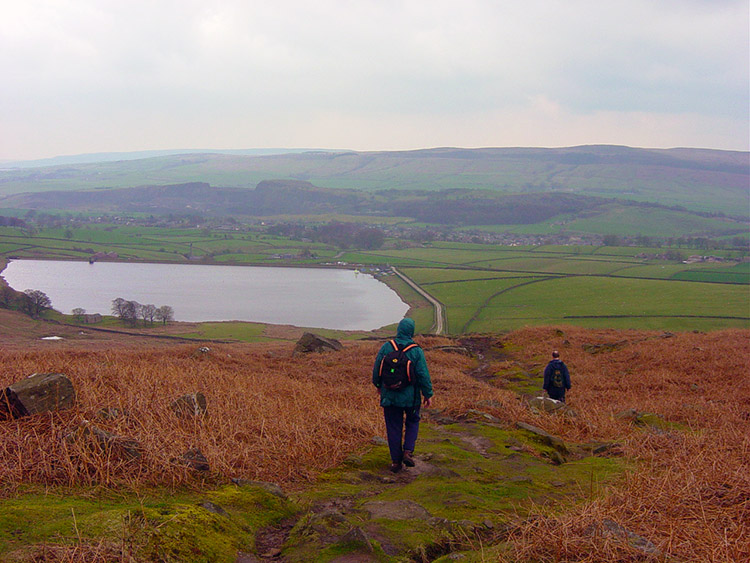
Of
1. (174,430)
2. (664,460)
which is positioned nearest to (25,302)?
(174,430)

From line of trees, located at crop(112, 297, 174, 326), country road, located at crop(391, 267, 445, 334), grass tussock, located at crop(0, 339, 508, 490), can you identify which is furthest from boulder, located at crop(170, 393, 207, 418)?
line of trees, located at crop(112, 297, 174, 326)

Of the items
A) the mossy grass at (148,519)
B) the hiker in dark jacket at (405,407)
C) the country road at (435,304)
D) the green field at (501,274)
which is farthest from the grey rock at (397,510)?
the country road at (435,304)

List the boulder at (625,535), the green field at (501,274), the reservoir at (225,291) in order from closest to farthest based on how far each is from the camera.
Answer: the boulder at (625,535), the green field at (501,274), the reservoir at (225,291)

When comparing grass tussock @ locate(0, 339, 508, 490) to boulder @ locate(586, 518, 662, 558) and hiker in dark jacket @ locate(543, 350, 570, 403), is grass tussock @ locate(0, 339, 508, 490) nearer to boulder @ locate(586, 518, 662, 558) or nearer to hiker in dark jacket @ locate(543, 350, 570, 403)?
hiker in dark jacket @ locate(543, 350, 570, 403)

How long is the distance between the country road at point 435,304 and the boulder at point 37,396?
5333 centimetres

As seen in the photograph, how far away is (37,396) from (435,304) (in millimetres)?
72920

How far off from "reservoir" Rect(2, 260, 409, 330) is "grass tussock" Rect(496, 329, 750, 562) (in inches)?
1856

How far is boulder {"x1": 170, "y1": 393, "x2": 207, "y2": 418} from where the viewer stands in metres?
8.80

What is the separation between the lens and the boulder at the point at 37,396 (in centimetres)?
740

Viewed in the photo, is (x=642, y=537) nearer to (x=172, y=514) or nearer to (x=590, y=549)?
(x=590, y=549)

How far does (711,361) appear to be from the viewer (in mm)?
20844

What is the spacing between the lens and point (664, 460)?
324 inches

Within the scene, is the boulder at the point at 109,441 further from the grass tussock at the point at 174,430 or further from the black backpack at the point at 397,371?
the black backpack at the point at 397,371

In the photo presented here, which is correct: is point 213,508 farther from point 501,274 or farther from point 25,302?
point 501,274
